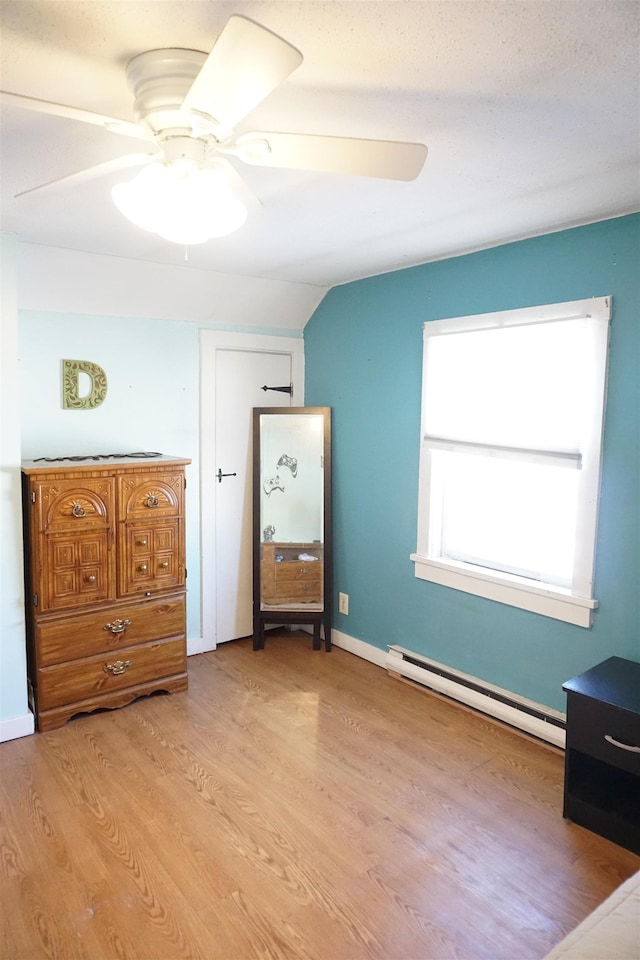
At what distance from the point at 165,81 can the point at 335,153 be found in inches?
15.1

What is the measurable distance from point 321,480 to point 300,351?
3.07 ft

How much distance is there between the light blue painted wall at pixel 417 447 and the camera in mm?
2523

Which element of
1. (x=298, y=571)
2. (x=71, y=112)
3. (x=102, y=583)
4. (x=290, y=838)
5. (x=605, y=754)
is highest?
(x=71, y=112)

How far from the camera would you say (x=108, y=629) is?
313 cm

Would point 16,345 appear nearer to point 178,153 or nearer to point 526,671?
point 178,153

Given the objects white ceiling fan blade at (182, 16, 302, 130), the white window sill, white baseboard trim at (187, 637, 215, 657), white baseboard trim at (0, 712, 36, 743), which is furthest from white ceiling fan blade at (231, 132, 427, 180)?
white baseboard trim at (187, 637, 215, 657)

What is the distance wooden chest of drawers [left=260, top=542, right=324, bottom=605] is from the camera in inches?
158

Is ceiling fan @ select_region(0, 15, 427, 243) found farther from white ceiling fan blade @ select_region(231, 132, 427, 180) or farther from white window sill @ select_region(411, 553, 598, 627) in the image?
white window sill @ select_region(411, 553, 598, 627)

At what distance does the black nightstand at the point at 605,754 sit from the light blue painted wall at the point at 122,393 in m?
2.36

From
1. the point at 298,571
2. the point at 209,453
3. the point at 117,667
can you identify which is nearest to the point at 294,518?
the point at 298,571

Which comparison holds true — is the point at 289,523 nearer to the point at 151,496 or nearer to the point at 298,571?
the point at 298,571

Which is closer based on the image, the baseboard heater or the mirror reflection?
the baseboard heater

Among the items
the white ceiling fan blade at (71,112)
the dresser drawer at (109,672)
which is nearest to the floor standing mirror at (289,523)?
the dresser drawer at (109,672)

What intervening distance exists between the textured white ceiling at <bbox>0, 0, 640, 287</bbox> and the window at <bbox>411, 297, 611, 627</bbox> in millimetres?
516
